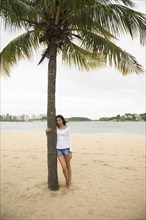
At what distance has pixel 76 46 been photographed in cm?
759

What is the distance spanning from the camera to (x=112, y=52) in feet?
20.7

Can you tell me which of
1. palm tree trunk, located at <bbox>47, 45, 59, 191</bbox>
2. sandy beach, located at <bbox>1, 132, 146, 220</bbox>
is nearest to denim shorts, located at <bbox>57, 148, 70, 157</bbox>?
palm tree trunk, located at <bbox>47, 45, 59, 191</bbox>

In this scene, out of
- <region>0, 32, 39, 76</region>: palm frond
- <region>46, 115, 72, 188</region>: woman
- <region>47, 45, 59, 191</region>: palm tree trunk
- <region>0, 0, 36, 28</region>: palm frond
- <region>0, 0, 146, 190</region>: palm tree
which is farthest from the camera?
<region>0, 32, 39, 76</region>: palm frond

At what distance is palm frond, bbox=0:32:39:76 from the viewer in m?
6.92

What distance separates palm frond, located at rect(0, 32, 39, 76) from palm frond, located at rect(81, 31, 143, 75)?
1.51 metres

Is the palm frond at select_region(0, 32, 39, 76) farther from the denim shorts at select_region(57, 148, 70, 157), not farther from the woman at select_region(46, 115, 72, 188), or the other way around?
the denim shorts at select_region(57, 148, 70, 157)

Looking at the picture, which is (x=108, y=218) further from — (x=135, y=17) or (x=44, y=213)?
(x=135, y=17)

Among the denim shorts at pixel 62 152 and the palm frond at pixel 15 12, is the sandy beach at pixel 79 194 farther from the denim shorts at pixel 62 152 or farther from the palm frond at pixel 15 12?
the palm frond at pixel 15 12

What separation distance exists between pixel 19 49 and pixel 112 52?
8.40 feet

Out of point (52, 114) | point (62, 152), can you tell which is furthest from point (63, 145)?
point (52, 114)

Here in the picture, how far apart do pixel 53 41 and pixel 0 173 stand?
4.68 meters

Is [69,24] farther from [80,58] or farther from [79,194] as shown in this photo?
[79,194]

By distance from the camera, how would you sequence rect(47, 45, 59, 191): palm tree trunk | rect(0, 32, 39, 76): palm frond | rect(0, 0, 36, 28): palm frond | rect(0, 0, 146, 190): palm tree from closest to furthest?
rect(0, 0, 36, 28): palm frond, rect(0, 0, 146, 190): palm tree, rect(47, 45, 59, 191): palm tree trunk, rect(0, 32, 39, 76): palm frond

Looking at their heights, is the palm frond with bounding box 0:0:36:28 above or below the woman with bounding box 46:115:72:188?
above
